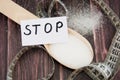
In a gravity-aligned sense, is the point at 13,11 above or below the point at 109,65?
above

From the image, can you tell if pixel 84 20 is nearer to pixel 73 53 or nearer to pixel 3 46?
pixel 73 53

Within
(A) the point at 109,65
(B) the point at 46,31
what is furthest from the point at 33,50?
(A) the point at 109,65

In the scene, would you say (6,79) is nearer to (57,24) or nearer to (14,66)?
(14,66)

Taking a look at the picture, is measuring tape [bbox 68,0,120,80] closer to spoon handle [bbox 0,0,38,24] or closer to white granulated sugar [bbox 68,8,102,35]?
white granulated sugar [bbox 68,8,102,35]

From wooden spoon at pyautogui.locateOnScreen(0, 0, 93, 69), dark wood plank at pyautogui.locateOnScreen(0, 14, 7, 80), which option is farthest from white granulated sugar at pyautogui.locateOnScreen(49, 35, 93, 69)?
dark wood plank at pyautogui.locateOnScreen(0, 14, 7, 80)

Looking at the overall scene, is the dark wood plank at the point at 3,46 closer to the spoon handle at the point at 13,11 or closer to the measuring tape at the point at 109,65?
the spoon handle at the point at 13,11
